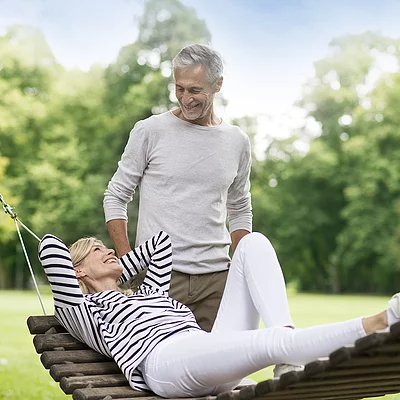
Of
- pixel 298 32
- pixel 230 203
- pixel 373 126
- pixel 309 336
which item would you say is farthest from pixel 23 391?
pixel 298 32

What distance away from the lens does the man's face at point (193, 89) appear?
3.11 meters

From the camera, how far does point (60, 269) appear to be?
9.25 feet

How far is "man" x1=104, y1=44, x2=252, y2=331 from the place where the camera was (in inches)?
129

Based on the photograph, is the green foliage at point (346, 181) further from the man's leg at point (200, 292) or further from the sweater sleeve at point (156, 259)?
the sweater sleeve at point (156, 259)

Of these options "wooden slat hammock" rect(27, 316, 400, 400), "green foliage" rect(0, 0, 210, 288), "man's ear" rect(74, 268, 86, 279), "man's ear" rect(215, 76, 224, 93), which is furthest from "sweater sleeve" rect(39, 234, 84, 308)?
"green foliage" rect(0, 0, 210, 288)

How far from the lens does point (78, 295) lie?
286 centimetres

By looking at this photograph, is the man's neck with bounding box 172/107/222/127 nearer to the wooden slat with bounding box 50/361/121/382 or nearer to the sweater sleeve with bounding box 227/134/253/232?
the sweater sleeve with bounding box 227/134/253/232

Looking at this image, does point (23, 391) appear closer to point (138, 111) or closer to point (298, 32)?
point (138, 111)

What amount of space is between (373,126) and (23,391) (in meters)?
23.1

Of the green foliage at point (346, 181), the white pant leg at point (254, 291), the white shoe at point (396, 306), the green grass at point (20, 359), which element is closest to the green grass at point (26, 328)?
the green grass at point (20, 359)

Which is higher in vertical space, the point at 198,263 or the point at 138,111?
the point at 138,111

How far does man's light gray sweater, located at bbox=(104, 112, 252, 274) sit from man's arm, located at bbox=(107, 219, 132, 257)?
0.06 metres

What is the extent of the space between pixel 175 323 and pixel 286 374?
684 mm

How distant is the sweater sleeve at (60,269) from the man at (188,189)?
510 mm
